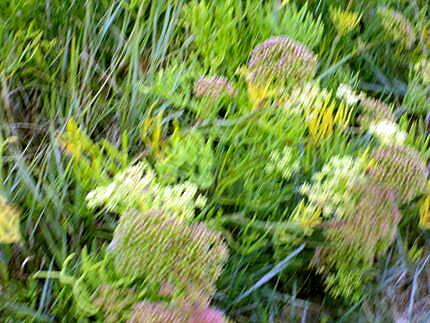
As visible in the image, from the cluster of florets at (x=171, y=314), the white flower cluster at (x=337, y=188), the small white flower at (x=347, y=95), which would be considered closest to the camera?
the cluster of florets at (x=171, y=314)

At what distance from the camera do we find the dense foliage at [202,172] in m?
0.91

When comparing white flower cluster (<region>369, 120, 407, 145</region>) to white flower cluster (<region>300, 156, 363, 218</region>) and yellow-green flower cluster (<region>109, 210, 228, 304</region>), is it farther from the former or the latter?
yellow-green flower cluster (<region>109, 210, 228, 304</region>)

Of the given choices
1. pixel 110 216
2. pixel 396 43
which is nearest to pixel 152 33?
pixel 110 216

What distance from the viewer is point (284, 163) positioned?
3.48ft

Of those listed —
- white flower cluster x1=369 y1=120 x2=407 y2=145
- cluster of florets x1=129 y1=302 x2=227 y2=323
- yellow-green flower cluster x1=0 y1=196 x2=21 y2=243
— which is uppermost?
white flower cluster x1=369 y1=120 x2=407 y2=145

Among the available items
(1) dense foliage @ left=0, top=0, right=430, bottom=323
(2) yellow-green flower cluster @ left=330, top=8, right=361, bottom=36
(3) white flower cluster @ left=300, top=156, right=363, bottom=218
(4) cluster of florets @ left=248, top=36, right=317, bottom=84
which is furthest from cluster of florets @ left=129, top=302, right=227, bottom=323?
(2) yellow-green flower cluster @ left=330, top=8, right=361, bottom=36

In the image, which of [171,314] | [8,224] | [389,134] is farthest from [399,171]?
[8,224]

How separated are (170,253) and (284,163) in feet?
1.00

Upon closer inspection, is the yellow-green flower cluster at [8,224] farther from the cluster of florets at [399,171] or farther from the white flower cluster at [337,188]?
the cluster of florets at [399,171]

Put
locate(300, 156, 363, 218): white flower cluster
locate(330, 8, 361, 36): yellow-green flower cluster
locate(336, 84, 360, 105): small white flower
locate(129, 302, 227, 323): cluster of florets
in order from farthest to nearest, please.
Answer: locate(330, 8, 361, 36): yellow-green flower cluster → locate(336, 84, 360, 105): small white flower → locate(300, 156, 363, 218): white flower cluster → locate(129, 302, 227, 323): cluster of florets


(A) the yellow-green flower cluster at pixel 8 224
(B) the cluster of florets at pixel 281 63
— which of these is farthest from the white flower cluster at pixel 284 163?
(A) the yellow-green flower cluster at pixel 8 224

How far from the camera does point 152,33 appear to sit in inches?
54.1

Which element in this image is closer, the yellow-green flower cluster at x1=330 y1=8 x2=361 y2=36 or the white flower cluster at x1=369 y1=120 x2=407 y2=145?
the white flower cluster at x1=369 y1=120 x2=407 y2=145

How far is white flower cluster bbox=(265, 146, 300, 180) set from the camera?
1059 mm
